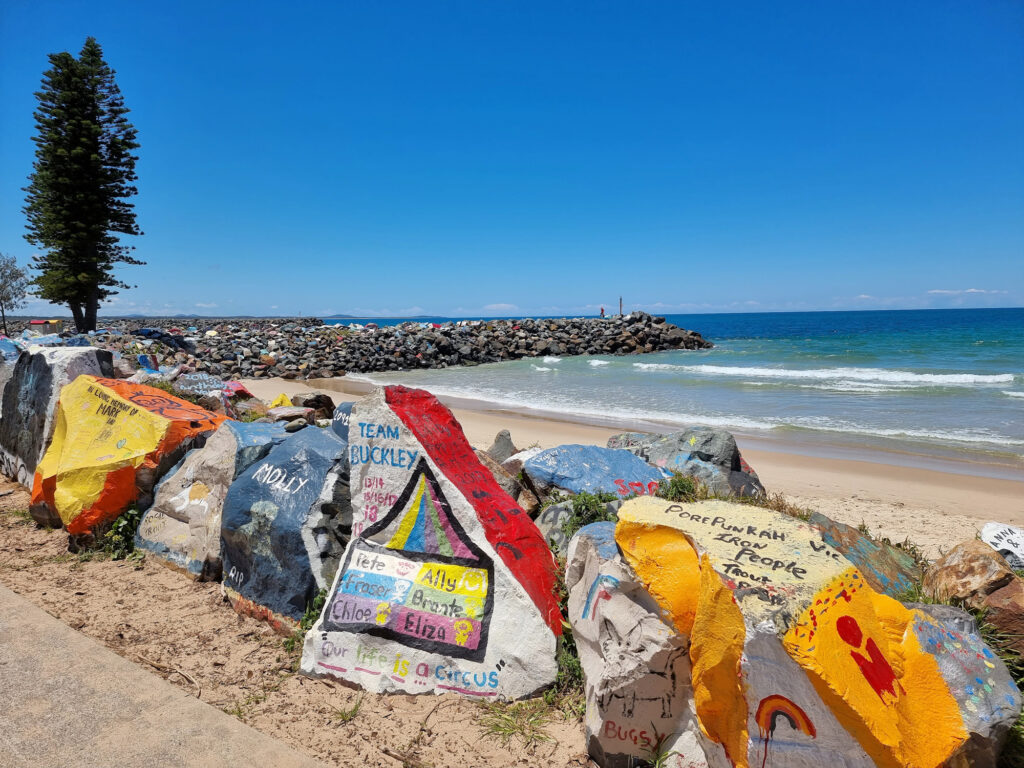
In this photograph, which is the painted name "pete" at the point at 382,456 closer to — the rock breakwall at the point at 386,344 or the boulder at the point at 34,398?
the boulder at the point at 34,398

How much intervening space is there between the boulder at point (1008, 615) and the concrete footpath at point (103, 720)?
11.6ft

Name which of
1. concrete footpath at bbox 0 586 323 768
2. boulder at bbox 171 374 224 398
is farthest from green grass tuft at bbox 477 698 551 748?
boulder at bbox 171 374 224 398

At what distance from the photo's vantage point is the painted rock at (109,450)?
5.32 metres

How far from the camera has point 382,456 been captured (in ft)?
12.7

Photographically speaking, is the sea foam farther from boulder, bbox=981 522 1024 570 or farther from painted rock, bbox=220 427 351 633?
painted rock, bbox=220 427 351 633

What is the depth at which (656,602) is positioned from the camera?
8.77 ft

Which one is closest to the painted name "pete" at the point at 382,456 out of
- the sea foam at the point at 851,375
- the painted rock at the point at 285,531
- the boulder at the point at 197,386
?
the painted rock at the point at 285,531

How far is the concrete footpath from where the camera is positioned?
2732 millimetres

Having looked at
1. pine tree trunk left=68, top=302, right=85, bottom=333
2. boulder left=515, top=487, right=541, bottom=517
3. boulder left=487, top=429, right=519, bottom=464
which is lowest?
boulder left=515, top=487, right=541, bottom=517

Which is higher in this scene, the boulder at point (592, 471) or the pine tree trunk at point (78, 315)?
the pine tree trunk at point (78, 315)

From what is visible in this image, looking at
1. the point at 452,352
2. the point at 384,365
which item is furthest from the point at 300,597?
the point at 452,352

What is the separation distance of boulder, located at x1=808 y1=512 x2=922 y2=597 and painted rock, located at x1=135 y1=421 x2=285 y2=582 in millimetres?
4272

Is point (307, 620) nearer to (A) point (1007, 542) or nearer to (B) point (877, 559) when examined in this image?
(B) point (877, 559)

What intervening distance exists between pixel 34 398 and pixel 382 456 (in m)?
5.95
